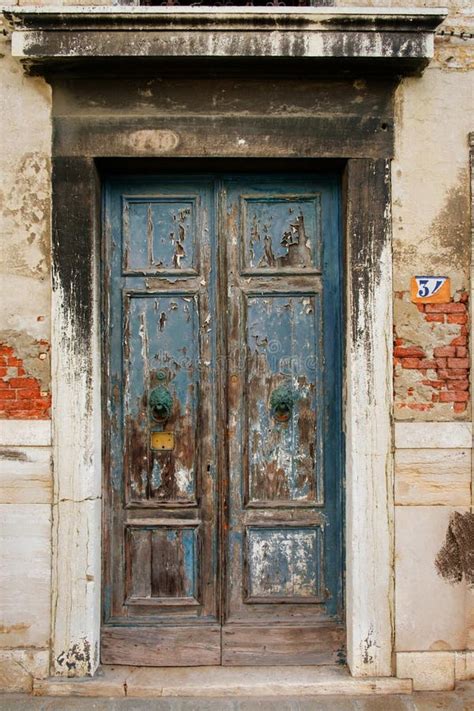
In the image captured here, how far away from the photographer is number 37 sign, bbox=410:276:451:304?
392 centimetres

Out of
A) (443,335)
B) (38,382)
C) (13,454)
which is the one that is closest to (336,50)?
(443,335)

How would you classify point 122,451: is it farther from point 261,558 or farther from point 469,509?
point 469,509

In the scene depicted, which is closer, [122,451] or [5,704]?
[5,704]

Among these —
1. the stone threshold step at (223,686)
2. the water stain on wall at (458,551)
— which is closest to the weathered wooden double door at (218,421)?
the stone threshold step at (223,686)

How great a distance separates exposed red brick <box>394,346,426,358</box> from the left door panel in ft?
3.55

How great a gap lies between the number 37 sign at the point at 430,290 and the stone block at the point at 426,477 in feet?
2.81

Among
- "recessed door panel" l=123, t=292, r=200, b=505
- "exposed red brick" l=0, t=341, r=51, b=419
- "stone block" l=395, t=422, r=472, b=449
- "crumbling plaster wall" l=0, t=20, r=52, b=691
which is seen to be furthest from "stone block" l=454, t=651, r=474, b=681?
"exposed red brick" l=0, t=341, r=51, b=419

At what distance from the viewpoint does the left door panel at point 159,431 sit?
409 centimetres

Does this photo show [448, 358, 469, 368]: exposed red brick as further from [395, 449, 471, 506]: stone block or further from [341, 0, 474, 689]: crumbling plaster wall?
[395, 449, 471, 506]: stone block

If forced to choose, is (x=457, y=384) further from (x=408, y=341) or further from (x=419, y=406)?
(x=408, y=341)

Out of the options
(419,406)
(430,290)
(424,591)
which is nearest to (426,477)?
(419,406)

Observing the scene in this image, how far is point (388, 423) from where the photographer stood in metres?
3.89

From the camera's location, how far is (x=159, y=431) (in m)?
4.10

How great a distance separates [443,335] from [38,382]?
233 centimetres
